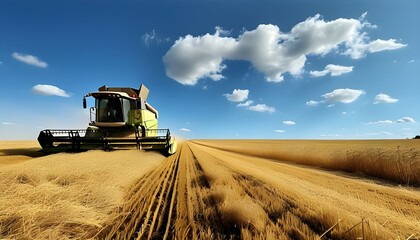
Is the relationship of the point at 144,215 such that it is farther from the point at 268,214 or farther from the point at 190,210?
the point at 268,214

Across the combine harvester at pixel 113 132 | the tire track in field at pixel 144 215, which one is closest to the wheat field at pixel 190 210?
the tire track in field at pixel 144 215

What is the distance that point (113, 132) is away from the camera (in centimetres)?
1429

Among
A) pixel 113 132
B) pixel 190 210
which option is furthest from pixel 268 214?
pixel 113 132

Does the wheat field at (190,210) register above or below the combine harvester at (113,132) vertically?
below

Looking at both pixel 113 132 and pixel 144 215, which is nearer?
pixel 144 215

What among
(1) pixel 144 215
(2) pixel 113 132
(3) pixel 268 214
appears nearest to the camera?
(3) pixel 268 214

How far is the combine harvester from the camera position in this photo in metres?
12.6

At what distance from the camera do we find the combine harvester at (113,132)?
41.3ft

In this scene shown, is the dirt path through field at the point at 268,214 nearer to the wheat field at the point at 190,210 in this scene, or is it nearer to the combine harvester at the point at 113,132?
the wheat field at the point at 190,210

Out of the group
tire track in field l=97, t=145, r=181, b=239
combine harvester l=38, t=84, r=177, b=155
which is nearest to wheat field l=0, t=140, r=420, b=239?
tire track in field l=97, t=145, r=181, b=239

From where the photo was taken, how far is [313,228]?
9.57 feet

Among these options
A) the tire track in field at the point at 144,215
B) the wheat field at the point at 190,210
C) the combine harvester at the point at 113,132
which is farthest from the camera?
the combine harvester at the point at 113,132

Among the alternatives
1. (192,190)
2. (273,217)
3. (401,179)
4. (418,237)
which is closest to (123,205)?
(192,190)

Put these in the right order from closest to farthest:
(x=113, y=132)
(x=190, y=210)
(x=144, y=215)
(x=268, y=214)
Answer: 1. (x=268, y=214)
2. (x=144, y=215)
3. (x=190, y=210)
4. (x=113, y=132)
